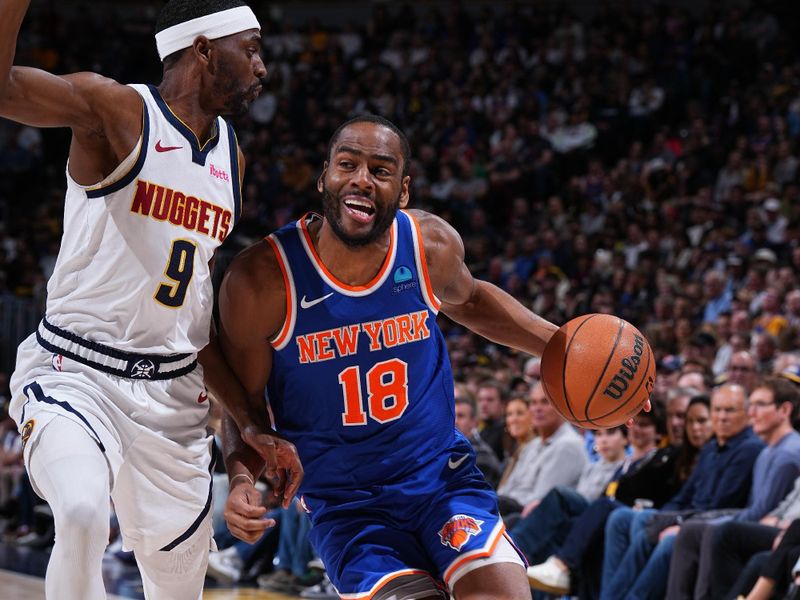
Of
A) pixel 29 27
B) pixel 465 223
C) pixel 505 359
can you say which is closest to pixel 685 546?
pixel 505 359

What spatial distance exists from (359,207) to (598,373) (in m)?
0.99

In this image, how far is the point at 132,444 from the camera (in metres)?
3.63

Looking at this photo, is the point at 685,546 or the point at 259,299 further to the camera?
the point at 685,546

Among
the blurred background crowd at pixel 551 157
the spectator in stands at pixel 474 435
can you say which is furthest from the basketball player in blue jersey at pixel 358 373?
the spectator in stands at pixel 474 435

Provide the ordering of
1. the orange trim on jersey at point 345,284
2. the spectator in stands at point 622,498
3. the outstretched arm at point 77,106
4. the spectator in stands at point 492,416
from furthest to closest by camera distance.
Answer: the spectator in stands at point 492,416
the spectator in stands at point 622,498
the orange trim on jersey at point 345,284
the outstretched arm at point 77,106

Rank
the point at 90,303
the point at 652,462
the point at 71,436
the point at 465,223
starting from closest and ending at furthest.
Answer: the point at 71,436 → the point at 90,303 → the point at 652,462 → the point at 465,223

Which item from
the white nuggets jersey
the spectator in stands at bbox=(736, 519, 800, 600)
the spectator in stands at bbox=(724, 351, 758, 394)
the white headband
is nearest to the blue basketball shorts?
the white nuggets jersey

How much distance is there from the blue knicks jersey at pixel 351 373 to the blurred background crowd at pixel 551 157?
3525mm

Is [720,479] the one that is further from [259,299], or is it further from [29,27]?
[29,27]

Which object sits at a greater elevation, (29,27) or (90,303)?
(29,27)

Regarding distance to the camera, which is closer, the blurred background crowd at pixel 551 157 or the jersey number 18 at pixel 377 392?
the jersey number 18 at pixel 377 392

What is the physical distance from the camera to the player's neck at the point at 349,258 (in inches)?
149

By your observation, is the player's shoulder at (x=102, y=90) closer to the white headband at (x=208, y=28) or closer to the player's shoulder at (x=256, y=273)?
the white headband at (x=208, y=28)

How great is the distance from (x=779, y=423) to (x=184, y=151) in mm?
4092
